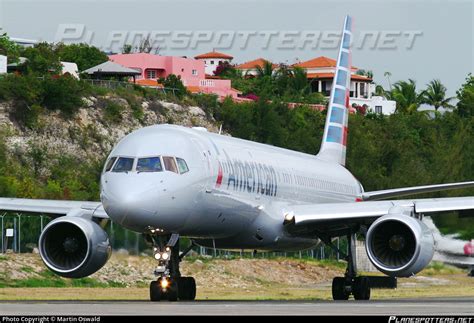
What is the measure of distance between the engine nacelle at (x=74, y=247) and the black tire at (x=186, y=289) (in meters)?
2.27

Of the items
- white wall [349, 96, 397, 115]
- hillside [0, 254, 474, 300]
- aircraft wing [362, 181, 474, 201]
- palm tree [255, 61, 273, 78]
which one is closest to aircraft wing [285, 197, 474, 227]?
hillside [0, 254, 474, 300]

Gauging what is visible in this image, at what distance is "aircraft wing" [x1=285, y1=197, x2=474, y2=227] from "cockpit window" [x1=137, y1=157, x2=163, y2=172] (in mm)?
6048

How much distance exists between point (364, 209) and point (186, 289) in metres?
4.86

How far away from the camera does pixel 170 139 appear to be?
31.1 m

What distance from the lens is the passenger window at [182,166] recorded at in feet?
99.8

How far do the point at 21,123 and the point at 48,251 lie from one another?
6752 cm

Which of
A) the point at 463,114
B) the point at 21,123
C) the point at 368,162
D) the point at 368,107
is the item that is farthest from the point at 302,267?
the point at 368,107

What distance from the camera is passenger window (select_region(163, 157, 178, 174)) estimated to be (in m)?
30.2

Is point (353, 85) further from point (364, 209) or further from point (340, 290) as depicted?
point (364, 209)

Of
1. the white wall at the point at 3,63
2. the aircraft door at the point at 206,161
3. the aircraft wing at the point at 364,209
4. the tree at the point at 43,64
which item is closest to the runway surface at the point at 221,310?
the aircraft door at the point at 206,161

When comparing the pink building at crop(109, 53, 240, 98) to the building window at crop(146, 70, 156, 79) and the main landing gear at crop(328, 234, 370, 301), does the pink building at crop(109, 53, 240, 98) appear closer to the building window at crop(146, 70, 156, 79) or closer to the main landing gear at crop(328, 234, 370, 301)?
the building window at crop(146, 70, 156, 79)

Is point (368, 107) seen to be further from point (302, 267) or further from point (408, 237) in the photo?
point (408, 237)

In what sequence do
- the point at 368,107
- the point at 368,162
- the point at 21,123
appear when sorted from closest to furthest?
1. the point at 368,162
2. the point at 21,123
3. the point at 368,107

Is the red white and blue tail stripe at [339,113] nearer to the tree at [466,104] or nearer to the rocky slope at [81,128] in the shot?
the rocky slope at [81,128]
